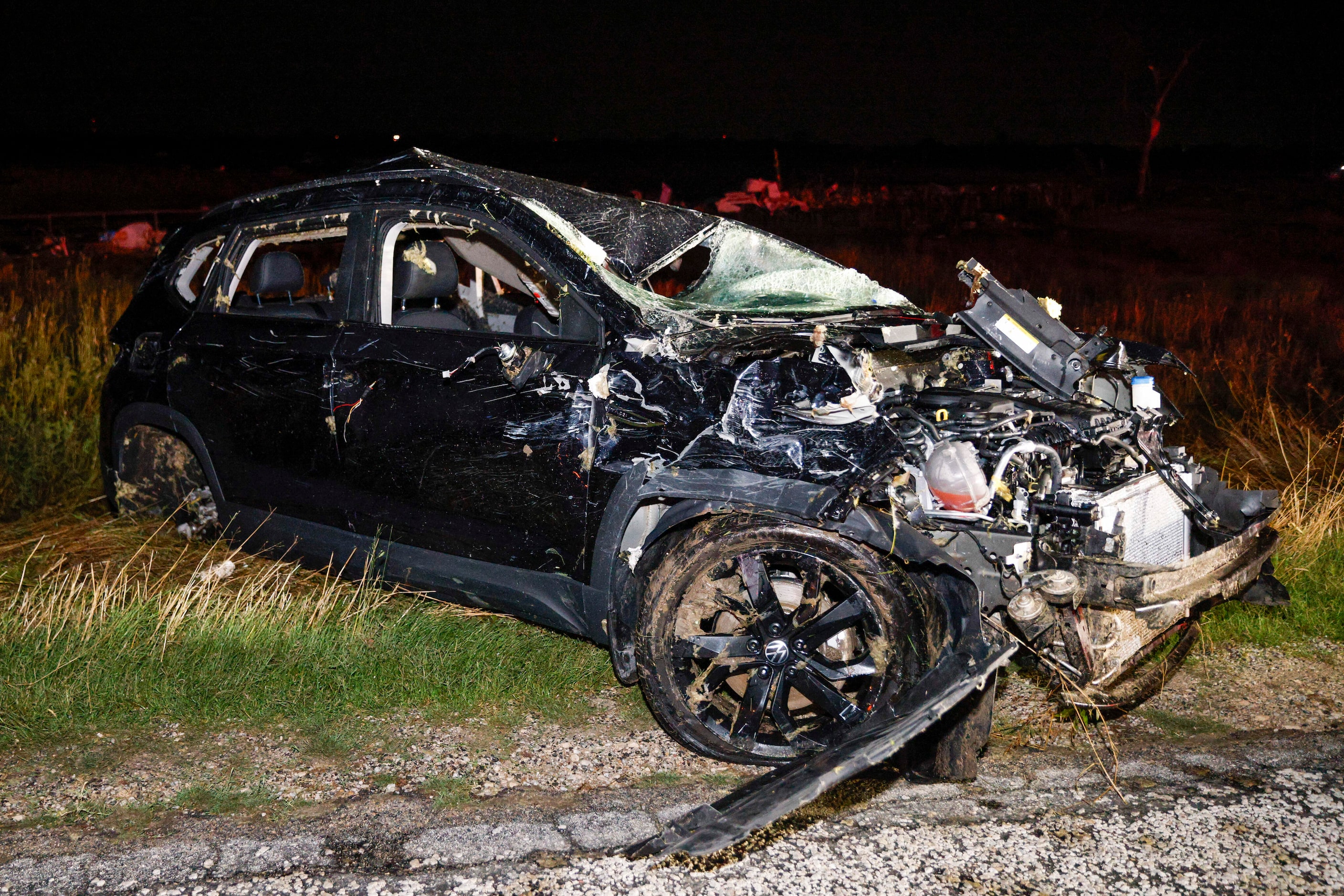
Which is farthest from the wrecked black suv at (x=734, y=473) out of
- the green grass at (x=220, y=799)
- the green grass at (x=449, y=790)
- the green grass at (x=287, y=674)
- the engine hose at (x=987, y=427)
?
the green grass at (x=220, y=799)

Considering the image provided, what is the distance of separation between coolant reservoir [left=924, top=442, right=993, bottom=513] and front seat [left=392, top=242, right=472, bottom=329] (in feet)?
6.89

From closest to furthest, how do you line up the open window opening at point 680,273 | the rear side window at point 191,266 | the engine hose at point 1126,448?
the engine hose at point 1126,448 → the open window opening at point 680,273 → the rear side window at point 191,266

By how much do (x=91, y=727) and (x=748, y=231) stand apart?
328 centimetres

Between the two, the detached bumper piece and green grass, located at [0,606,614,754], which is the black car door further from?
the detached bumper piece

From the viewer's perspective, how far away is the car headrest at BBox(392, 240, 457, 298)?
4477 millimetres

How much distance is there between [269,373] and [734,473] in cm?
229

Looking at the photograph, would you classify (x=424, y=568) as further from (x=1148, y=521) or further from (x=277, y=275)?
(x=1148, y=521)

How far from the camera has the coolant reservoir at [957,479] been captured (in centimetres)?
329

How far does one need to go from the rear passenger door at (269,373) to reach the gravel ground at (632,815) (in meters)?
1.16

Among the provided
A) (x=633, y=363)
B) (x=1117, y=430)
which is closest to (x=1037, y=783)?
(x=1117, y=430)

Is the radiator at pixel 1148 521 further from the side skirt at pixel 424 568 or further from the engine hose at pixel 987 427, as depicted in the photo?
the side skirt at pixel 424 568

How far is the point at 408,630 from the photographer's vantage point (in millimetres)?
4508

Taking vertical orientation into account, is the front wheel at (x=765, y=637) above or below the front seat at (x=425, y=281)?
below

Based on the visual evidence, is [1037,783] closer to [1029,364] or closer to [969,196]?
[1029,364]
